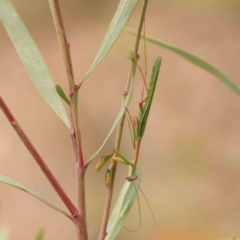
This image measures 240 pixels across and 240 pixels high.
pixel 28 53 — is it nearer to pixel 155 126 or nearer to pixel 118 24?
pixel 118 24

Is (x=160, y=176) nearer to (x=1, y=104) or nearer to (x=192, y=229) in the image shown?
(x=192, y=229)

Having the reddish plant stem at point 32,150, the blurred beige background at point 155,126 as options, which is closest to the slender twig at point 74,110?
the reddish plant stem at point 32,150

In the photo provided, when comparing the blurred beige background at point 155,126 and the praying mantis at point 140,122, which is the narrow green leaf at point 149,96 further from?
the blurred beige background at point 155,126

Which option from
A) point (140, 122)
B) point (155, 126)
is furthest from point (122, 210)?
point (155, 126)

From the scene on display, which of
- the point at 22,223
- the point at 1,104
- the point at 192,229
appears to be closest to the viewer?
the point at 1,104

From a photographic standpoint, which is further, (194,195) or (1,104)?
(194,195)

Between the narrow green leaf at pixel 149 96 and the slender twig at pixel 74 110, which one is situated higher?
the narrow green leaf at pixel 149 96

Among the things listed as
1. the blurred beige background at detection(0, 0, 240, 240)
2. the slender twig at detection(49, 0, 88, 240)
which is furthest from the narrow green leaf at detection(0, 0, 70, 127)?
the blurred beige background at detection(0, 0, 240, 240)

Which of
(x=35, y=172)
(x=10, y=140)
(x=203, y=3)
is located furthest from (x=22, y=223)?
(x=203, y=3)
